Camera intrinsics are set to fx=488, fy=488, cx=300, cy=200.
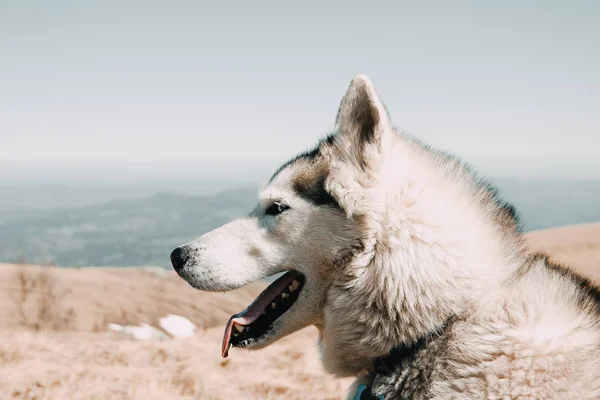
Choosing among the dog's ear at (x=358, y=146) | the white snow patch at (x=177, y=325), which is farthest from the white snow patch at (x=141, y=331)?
the dog's ear at (x=358, y=146)

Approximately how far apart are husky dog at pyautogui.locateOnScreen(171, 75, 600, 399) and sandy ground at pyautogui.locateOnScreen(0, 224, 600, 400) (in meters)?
0.69

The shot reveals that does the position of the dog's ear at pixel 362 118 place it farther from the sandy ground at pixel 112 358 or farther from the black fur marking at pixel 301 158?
the sandy ground at pixel 112 358

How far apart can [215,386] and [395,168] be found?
4.33 meters

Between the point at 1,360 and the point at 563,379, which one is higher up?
the point at 563,379

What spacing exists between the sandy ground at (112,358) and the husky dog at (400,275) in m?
0.69

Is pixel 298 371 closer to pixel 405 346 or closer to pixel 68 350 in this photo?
pixel 68 350

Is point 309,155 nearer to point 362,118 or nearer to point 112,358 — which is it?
point 362,118

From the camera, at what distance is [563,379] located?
2324 mm

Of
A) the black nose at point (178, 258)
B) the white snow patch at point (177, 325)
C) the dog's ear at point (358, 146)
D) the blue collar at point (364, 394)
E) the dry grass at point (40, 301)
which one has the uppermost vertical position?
the dog's ear at point (358, 146)

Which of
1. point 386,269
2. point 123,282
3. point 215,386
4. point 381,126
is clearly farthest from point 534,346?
point 123,282

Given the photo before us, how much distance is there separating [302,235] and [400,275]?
68cm

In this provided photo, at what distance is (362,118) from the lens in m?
2.97

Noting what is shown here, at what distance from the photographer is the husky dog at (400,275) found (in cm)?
245

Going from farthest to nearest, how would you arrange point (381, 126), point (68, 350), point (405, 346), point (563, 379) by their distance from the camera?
point (68, 350), point (381, 126), point (405, 346), point (563, 379)
